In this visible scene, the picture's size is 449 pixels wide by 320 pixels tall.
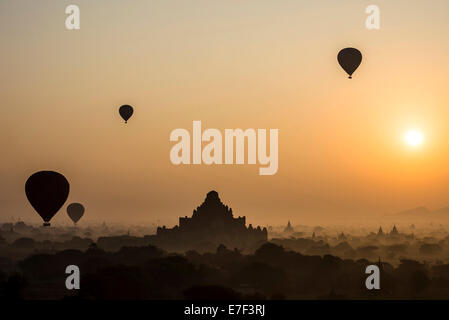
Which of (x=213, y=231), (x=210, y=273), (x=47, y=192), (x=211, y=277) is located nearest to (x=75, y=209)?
(x=213, y=231)

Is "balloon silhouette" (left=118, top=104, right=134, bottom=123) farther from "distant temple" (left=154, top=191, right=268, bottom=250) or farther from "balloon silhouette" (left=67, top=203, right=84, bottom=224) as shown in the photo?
"balloon silhouette" (left=67, top=203, right=84, bottom=224)

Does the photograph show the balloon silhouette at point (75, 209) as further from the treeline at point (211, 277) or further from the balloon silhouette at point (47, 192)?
the balloon silhouette at point (47, 192)

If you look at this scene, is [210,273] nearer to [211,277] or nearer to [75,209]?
[211,277]

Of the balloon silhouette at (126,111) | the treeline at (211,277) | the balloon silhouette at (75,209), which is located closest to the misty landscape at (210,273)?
the treeline at (211,277)
